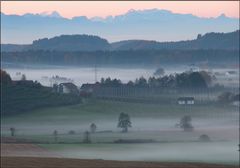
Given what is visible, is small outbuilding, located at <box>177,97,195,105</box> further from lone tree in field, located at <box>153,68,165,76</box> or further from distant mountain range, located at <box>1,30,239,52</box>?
distant mountain range, located at <box>1,30,239,52</box>

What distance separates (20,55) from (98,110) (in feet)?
88.2

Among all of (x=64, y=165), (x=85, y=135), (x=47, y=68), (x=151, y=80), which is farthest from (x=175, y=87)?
(x=64, y=165)

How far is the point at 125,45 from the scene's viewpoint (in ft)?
303

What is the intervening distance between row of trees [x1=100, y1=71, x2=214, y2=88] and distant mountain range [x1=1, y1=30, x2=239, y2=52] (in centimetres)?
1878

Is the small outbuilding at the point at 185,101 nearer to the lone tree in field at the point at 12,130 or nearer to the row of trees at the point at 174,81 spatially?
the row of trees at the point at 174,81

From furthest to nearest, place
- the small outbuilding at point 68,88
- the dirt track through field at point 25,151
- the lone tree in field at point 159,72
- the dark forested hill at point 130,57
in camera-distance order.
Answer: the dark forested hill at point 130,57 → the lone tree in field at point 159,72 → the small outbuilding at point 68,88 → the dirt track through field at point 25,151

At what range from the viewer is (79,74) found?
202 feet

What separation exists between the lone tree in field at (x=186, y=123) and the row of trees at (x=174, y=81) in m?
14.6

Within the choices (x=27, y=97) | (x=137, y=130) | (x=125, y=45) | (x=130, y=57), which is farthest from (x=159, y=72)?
(x=137, y=130)

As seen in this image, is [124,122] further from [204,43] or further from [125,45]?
[125,45]

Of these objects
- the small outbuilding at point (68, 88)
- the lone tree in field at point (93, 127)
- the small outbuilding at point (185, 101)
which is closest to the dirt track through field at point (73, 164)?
the lone tree in field at point (93, 127)

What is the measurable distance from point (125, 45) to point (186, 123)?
5358 cm

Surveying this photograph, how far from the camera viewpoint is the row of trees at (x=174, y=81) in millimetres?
56812

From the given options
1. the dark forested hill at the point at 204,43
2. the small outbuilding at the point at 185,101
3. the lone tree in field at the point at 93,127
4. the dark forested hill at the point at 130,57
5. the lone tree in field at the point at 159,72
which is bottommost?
the lone tree in field at the point at 93,127
